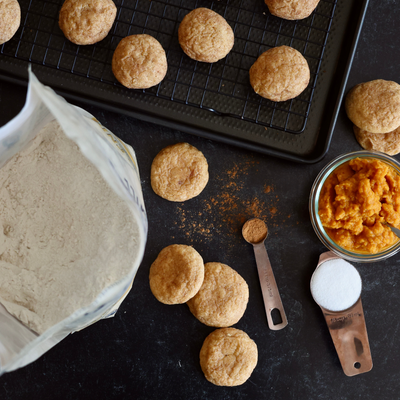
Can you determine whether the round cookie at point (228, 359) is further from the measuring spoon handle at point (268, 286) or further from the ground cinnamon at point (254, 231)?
the ground cinnamon at point (254, 231)

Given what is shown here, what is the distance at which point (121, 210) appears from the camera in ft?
2.99

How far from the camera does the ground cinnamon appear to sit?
4.23 feet

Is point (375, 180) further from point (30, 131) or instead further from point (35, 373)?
point (35, 373)

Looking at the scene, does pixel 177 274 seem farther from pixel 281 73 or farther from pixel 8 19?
pixel 8 19

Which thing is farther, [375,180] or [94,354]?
[94,354]

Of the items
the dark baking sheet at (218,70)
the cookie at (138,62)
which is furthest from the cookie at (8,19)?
the cookie at (138,62)

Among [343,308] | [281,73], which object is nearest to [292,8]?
[281,73]

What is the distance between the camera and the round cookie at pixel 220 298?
1248 millimetres

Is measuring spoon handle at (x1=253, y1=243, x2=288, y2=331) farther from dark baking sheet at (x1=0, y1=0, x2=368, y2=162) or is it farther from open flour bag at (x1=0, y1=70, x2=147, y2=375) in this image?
open flour bag at (x1=0, y1=70, x2=147, y2=375)

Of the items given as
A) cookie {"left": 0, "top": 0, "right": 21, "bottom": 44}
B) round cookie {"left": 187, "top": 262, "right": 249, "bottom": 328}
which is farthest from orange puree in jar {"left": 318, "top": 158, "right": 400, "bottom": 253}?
cookie {"left": 0, "top": 0, "right": 21, "bottom": 44}

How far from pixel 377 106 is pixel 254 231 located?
22.8 inches

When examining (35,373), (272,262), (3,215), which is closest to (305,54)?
(272,262)

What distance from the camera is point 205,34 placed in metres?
1.16

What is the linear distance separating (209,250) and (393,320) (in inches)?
27.8
